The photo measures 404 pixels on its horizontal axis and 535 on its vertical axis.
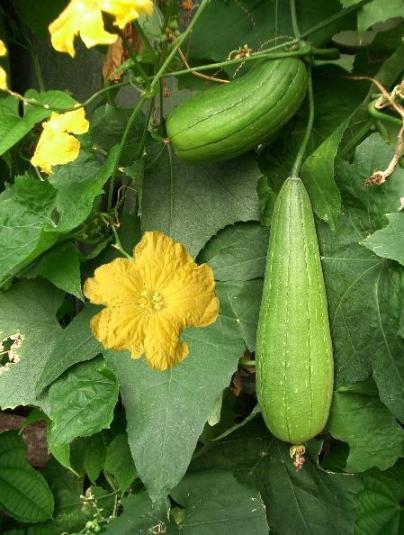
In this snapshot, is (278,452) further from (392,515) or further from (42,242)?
(42,242)

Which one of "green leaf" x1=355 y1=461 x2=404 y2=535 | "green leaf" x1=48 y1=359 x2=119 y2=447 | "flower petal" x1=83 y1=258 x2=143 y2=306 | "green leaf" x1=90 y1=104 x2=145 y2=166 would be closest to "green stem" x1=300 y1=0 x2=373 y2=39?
"green leaf" x1=90 y1=104 x2=145 y2=166

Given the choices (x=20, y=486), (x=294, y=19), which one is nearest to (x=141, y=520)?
(x=20, y=486)

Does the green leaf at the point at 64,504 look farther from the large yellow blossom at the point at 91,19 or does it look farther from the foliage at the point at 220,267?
the large yellow blossom at the point at 91,19

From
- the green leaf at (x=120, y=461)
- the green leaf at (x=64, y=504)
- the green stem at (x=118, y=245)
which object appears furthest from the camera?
the green leaf at (x=64, y=504)

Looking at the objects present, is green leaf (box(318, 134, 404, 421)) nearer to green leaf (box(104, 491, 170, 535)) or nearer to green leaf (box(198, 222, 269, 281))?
green leaf (box(198, 222, 269, 281))

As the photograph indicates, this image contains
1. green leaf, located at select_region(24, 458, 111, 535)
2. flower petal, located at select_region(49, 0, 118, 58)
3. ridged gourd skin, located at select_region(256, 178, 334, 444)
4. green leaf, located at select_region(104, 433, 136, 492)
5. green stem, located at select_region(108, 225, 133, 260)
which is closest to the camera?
flower petal, located at select_region(49, 0, 118, 58)

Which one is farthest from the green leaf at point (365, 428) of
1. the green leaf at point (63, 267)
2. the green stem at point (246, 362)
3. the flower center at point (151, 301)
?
the green leaf at point (63, 267)
